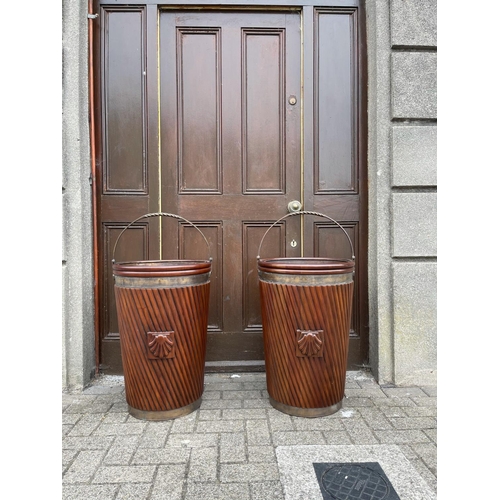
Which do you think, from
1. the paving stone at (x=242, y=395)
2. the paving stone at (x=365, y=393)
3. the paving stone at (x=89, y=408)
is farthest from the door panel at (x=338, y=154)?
the paving stone at (x=89, y=408)

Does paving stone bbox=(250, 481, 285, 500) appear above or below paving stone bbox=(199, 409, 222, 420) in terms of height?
below

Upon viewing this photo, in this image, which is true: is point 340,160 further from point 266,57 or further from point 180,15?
point 180,15

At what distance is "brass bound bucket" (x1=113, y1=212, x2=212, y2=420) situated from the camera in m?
2.19

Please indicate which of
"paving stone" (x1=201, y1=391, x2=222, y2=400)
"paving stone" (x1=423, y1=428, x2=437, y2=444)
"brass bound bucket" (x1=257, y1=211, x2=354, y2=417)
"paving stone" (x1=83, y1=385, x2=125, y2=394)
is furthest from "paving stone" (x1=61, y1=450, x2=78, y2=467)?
"paving stone" (x1=423, y1=428, x2=437, y2=444)

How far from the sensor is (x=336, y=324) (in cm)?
227

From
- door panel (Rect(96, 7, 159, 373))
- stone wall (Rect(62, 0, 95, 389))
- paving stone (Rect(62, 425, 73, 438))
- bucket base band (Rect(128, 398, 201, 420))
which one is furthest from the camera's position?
door panel (Rect(96, 7, 159, 373))

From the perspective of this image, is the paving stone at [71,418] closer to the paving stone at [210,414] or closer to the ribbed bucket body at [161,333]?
the ribbed bucket body at [161,333]

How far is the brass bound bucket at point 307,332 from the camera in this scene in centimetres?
222

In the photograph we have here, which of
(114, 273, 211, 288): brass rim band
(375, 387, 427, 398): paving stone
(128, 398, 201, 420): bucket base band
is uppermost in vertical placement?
(114, 273, 211, 288): brass rim band

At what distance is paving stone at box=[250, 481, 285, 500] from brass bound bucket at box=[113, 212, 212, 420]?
798 mm

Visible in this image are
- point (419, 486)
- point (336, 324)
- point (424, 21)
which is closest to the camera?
point (419, 486)

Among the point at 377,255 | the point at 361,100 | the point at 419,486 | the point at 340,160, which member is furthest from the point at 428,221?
the point at 419,486

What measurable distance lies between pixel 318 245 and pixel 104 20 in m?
2.52

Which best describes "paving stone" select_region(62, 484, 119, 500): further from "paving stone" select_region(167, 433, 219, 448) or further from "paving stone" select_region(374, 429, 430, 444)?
"paving stone" select_region(374, 429, 430, 444)
